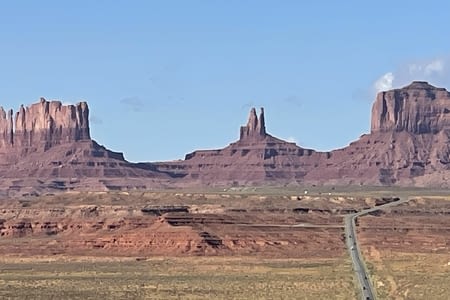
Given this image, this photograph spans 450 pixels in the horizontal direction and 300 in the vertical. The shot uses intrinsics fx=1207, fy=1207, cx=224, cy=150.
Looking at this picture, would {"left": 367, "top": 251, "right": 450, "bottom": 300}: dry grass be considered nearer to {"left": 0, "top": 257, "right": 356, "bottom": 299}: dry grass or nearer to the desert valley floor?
the desert valley floor

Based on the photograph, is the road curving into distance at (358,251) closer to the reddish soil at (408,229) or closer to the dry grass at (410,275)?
the dry grass at (410,275)

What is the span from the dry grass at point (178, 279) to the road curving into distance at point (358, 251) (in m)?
0.95

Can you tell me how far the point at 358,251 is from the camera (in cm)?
11644

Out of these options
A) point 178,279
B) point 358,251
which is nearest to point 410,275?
point 178,279

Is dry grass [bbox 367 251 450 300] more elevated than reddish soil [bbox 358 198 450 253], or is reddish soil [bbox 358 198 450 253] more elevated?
reddish soil [bbox 358 198 450 253]

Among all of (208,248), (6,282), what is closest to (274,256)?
(208,248)

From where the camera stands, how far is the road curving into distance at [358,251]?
78375 mm

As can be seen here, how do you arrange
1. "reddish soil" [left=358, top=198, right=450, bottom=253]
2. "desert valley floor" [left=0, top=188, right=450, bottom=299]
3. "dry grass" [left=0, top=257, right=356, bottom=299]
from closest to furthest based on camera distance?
"dry grass" [left=0, top=257, right=356, bottom=299] → "desert valley floor" [left=0, top=188, right=450, bottom=299] → "reddish soil" [left=358, top=198, right=450, bottom=253]

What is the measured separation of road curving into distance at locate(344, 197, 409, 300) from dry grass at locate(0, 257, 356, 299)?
95 cm

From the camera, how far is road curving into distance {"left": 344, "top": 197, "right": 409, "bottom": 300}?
257 feet

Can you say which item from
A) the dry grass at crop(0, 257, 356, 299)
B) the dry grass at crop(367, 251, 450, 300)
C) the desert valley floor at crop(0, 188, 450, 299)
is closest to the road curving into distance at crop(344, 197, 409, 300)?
the dry grass at crop(367, 251, 450, 300)

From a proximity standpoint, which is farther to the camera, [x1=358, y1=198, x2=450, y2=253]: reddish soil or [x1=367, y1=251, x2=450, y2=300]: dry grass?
[x1=358, y1=198, x2=450, y2=253]: reddish soil

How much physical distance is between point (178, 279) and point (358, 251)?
26.4 metres

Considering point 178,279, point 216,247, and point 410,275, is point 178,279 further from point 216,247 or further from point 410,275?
point 216,247
